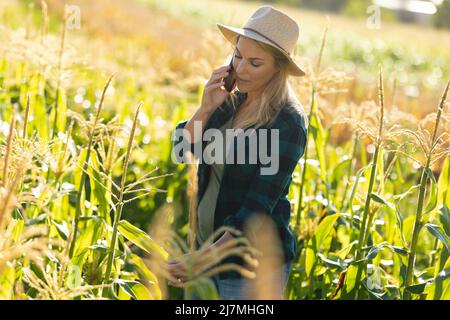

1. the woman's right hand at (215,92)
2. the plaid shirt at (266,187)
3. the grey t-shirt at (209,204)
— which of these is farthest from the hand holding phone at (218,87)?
the plaid shirt at (266,187)

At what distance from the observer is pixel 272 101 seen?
2.70m

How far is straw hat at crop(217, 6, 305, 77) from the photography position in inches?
106

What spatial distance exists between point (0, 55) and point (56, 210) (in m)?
1.87

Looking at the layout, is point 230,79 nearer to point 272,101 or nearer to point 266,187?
point 272,101

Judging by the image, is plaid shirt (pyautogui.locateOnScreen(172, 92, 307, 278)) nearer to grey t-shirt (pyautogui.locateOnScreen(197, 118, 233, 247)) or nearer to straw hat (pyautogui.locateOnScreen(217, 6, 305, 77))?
grey t-shirt (pyautogui.locateOnScreen(197, 118, 233, 247))

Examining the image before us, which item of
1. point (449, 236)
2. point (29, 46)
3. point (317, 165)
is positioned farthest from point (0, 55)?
point (449, 236)

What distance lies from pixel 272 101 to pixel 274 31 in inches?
9.7

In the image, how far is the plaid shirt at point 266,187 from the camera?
252 cm

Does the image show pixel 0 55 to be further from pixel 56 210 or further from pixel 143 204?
pixel 56 210

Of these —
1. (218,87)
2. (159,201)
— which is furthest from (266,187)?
(159,201)

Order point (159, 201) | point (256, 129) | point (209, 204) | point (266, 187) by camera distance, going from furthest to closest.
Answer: point (159, 201) < point (209, 204) < point (256, 129) < point (266, 187)

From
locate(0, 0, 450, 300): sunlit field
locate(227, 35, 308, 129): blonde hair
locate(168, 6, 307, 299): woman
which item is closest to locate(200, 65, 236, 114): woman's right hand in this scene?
locate(168, 6, 307, 299): woman

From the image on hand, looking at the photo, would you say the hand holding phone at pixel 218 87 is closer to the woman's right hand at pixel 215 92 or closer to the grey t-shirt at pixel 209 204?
the woman's right hand at pixel 215 92

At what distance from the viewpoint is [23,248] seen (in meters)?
1.69
